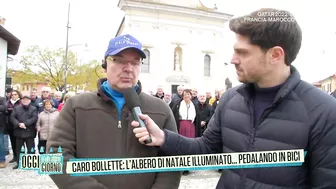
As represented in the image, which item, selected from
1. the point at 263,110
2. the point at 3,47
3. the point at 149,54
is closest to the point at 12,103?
the point at 263,110

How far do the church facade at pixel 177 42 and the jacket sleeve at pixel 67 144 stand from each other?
28.4 m

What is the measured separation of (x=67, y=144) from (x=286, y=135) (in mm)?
1324

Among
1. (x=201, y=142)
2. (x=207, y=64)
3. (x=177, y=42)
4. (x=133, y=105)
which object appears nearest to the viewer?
(x=133, y=105)

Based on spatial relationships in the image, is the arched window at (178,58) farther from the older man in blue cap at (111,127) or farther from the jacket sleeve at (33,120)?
the older man in blue cap at (111,127)

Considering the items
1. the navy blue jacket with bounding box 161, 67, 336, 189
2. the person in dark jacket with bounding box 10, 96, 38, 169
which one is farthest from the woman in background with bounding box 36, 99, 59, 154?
the navy blue jacket with bounding box 161, 67, 336, 189

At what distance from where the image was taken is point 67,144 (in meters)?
1.82

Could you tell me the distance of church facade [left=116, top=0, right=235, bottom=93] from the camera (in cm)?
3069

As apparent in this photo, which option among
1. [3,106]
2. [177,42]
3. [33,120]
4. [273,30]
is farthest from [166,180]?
[177,42]

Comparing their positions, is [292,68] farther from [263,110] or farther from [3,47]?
[3,47]

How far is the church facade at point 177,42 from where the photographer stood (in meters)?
30.7

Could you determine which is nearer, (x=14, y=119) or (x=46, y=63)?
(x=14, y=119)

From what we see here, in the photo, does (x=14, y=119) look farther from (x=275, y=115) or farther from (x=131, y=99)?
(x=275, y=115)

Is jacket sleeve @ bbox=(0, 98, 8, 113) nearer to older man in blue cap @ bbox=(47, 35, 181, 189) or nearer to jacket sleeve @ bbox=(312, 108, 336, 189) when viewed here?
older man in blue cap @ bbox=(47, 35, 181, 189)

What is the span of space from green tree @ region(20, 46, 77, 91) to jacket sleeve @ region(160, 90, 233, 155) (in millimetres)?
37432
